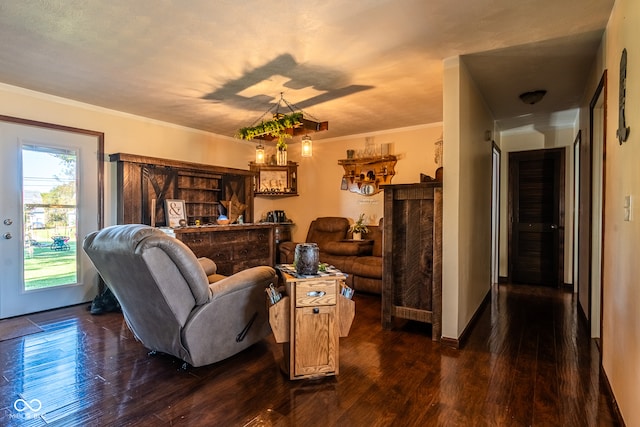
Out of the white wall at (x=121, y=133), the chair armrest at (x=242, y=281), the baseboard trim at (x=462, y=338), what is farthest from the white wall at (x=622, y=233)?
the white wall at (x=121, y=133)

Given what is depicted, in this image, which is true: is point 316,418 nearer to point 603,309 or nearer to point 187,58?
point 603,309

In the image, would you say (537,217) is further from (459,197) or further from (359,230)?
(459,197)

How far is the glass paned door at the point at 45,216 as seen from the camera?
3.54m

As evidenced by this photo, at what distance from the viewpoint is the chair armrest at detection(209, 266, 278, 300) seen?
238 centimetres

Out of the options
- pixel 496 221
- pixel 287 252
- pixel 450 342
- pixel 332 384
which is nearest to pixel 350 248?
pixel 287 252

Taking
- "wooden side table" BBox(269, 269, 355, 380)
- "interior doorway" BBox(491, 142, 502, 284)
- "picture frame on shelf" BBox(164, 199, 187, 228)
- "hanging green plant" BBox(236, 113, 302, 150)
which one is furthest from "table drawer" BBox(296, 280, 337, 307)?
"interior doorway" BBox(491, 142, 502, 284)

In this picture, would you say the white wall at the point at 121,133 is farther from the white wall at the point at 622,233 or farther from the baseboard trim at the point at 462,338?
the white wall at the point at 622,233

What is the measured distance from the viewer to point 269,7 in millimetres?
2107

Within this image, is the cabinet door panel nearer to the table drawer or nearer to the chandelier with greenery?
the table drawer

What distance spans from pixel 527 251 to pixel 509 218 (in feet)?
1.89

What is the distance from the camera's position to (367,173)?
5.62 meters

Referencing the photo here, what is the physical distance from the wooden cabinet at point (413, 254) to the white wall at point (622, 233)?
1110 mm

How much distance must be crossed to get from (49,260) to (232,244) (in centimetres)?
215

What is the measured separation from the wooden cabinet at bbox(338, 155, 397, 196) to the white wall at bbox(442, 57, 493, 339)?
204cm
